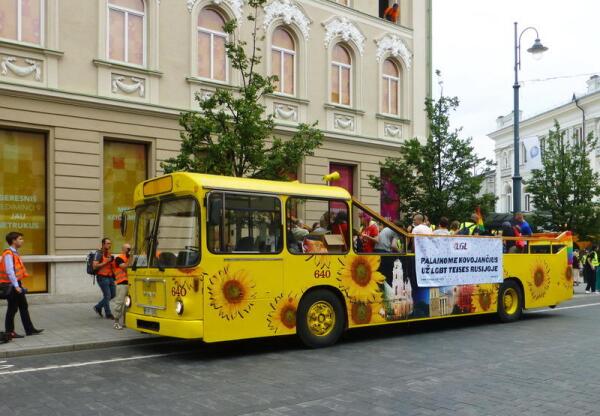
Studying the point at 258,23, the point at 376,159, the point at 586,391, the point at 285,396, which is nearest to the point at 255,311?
the point at 285,396

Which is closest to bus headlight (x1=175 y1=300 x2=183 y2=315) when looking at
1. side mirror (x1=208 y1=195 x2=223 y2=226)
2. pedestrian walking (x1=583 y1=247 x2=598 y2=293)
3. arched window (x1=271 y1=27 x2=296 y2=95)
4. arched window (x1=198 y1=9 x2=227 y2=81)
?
side mirror (x1=208 y1=195 x2=223 y2=226)

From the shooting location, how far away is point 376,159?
77.8 ft

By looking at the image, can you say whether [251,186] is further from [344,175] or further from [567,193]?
[567,193]

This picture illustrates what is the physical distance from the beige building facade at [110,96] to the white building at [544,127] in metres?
20.9

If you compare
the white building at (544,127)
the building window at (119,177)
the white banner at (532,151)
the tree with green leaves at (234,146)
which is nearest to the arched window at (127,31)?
the building window at (119,177)

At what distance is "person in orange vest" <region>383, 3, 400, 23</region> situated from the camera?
24555 mm

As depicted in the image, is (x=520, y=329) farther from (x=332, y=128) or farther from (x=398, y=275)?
(x=332, y=128)

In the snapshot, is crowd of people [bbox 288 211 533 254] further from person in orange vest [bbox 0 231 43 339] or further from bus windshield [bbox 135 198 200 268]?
person in orange vest [bbox 0 231 43 339]

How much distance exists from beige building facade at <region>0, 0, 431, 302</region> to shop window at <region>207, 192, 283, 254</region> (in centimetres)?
762

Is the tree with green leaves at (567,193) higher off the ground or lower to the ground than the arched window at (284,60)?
lower

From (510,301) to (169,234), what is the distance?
25.9 feet

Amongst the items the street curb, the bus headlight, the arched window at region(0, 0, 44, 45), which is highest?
the arched window at region(0, 0, 44, 45)

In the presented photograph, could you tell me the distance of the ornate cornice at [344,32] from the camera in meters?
22.2

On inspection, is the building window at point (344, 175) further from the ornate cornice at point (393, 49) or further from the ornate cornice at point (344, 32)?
the ornate cornice at point (393, 49)
